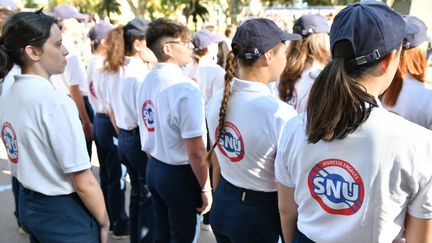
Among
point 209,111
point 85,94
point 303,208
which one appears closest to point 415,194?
point 303,208

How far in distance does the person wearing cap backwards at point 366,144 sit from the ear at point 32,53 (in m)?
1.39

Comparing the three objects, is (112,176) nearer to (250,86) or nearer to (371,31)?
(250,86)

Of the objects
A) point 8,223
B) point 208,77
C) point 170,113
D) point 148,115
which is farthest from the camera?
point 208,77

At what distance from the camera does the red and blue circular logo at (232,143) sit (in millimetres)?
2021

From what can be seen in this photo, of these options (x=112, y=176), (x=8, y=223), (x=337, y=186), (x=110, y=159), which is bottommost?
(x=8, y=223)

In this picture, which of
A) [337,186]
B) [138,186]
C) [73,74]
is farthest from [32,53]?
[73,74]

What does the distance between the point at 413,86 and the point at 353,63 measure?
148 cm

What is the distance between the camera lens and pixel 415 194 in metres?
1.24

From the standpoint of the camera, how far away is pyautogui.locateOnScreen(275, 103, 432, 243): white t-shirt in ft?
3.91

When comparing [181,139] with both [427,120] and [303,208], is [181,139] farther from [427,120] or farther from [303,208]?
[427,120]

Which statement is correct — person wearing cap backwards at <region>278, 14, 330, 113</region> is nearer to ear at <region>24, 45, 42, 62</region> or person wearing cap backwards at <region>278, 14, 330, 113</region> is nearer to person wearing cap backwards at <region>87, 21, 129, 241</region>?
person wearing cap backwards at <region>87, 21, 129, 241</region>

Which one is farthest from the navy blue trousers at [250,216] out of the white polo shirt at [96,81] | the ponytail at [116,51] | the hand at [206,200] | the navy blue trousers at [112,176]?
the white polo shirt at [96,81]

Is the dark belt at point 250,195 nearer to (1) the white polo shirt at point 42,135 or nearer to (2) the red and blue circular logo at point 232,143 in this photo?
(2) the red and blue circular logo at point 232,143

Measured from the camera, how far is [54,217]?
2004 mm
